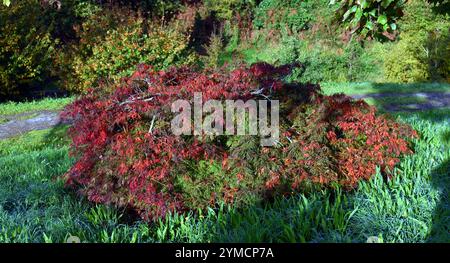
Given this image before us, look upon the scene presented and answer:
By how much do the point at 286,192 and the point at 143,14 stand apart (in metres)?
17.2

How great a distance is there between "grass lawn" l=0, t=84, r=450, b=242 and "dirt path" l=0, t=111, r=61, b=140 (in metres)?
4.76

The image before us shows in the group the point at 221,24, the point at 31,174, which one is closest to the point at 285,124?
the point at 31,174

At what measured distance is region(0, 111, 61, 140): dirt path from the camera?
8.98 metres

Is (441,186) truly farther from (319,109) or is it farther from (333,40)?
(333,40)

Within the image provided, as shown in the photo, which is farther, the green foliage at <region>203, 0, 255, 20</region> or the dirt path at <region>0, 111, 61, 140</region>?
the green foliage at <region>203, 0, 255, 20</region>

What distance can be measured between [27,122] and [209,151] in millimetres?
7031

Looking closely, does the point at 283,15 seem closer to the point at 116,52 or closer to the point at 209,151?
the point at 116,52

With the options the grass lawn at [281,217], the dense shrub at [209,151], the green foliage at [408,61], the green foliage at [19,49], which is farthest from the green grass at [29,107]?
the green foliage at [408,61]

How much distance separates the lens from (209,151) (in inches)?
162

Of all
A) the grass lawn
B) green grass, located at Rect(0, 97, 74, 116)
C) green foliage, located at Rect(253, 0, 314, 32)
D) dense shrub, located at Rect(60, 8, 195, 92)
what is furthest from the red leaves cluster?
green foliage, located at Rect(253, 0, 314, 32)

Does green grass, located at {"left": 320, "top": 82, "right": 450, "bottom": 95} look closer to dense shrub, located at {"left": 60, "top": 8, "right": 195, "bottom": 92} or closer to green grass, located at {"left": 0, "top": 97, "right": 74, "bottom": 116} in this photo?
dense shrub, located at {"left": 60, "top": 8, "right": 195, "bottom": 92}

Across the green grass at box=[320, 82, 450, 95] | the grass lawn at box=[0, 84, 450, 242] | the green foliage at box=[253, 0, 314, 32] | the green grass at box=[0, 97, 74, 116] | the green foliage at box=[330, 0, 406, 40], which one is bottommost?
the green grass at box=[0, 97, 74, 116]
